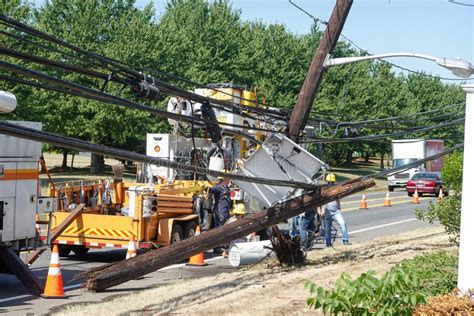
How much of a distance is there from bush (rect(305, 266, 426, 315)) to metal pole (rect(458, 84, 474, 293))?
54.4 inches

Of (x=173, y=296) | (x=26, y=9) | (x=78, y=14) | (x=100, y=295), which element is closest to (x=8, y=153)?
(x=100, y=295)

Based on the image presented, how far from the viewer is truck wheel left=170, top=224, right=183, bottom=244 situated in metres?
15.8

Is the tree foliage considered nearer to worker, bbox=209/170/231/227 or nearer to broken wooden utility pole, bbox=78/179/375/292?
worker, bbox=209/170/231/227

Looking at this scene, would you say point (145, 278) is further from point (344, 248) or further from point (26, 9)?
point (26, 9)

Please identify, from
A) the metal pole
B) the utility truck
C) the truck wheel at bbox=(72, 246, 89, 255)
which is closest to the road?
the truck wheel at bbox=(72, 246, 89, 255)

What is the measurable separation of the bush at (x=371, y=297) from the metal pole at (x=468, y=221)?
4.53 ft

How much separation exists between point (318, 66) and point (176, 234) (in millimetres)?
4484

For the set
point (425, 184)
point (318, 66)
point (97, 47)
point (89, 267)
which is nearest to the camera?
point (318, 66)

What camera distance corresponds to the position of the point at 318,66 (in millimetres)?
14336

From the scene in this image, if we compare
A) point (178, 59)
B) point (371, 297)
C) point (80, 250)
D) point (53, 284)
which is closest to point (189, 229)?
point (80, 250)

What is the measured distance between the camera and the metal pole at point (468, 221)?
8.39 metres

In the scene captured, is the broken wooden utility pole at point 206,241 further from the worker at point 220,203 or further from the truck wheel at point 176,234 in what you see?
the worker at point 220,203

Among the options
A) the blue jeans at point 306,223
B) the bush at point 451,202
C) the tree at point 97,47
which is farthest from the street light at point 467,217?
the tree at point 97,47

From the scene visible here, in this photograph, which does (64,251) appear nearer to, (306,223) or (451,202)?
(306,223)
